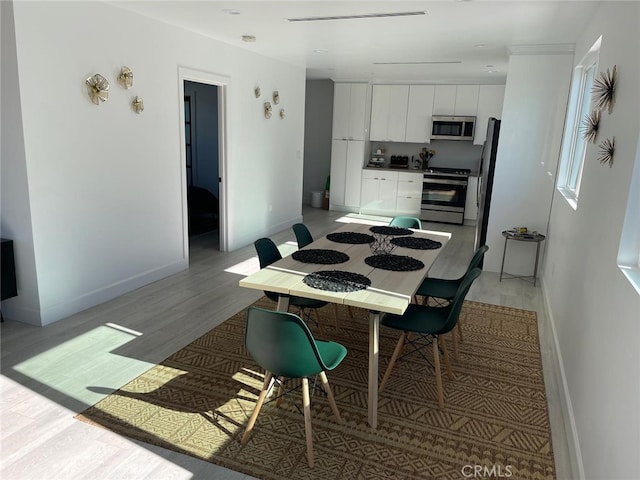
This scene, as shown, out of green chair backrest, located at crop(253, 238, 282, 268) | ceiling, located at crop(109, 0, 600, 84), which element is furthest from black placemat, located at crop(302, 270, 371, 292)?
ceiling, located at crop(109, 0, 600, 84)

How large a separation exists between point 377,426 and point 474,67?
18.1ft

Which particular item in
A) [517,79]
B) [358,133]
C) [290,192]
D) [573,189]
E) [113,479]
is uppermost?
[517,79]

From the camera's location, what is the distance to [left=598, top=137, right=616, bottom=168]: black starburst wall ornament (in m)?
2.36

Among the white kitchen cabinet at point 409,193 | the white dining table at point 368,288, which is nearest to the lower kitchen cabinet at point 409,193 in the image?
the white kitchen cabinet at point 409,193

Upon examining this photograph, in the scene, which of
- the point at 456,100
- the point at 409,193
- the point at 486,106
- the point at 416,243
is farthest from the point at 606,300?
the point at 456,100

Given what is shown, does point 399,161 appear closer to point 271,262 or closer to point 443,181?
point 443,181

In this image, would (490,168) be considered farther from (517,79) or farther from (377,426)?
(377,426)

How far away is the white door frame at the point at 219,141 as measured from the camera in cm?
475

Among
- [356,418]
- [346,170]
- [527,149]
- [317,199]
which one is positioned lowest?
[356,418]

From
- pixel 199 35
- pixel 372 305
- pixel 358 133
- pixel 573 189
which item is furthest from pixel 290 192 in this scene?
pixel 372 305

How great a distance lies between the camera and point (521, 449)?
2.37 meters

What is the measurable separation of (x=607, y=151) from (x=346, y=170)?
6.56m

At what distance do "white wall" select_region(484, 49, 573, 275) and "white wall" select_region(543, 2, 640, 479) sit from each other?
4.85 feet

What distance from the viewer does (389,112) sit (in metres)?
8.59
